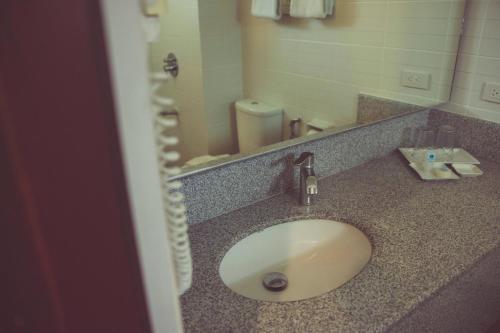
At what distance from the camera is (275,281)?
Result: 3.22 ft

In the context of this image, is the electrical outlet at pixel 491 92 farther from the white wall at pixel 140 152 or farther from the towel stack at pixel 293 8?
the white wall at pixel 140 152

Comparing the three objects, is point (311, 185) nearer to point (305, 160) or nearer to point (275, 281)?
point (305, 160)

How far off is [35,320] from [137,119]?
0.19 metres

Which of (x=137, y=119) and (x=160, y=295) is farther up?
(x=137, y=119)

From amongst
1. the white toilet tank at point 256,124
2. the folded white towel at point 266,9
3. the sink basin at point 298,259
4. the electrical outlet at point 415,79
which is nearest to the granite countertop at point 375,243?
the sink basin at point 298,259

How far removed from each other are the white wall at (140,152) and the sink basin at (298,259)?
541mm

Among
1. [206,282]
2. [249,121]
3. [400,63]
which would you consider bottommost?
[206,282]

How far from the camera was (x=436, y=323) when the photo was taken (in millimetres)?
855

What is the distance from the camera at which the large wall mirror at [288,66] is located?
35.7 inches

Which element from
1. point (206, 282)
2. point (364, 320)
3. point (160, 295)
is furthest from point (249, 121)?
point (160, 295)

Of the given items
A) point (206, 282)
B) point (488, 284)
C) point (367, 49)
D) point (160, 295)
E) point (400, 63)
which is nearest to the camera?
point (160, 295)

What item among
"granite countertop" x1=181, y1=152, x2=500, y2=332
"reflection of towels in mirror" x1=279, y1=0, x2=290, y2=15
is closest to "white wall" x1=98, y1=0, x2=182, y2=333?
"granite countertop" x1=181, y1=152, x2=500, y2=332

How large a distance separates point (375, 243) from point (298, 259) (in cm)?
22

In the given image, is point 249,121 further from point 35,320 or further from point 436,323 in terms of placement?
point 35,320
